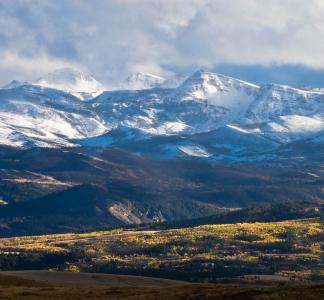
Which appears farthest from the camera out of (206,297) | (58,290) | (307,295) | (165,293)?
(58,290)

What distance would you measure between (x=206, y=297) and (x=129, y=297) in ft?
41.0

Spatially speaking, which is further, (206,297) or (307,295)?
(206,297)

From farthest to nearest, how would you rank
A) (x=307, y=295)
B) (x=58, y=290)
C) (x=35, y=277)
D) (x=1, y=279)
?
(x=35, y=277) → (x=1, y=279) → (x=58, y=290) → (x=307, y=295)

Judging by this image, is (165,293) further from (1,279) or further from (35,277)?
(35,277)

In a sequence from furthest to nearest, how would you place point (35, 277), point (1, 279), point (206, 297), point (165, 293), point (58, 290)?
point (35, 277) < point (1, 279) < point (58, 290) < point (165, 293) < point (206, 297)

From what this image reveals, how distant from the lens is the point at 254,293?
126 metres

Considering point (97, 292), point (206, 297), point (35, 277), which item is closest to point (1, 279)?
point (35, 277)

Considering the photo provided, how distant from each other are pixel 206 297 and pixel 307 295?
54.9 feet

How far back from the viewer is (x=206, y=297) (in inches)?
5113

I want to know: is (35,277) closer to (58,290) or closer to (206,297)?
(58,290)

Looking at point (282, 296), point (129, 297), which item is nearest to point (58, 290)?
point (129, 297)

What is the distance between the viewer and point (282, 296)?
121 m

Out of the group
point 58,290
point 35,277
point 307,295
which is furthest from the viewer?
point 35,277

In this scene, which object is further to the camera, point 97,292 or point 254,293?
point 97,292
